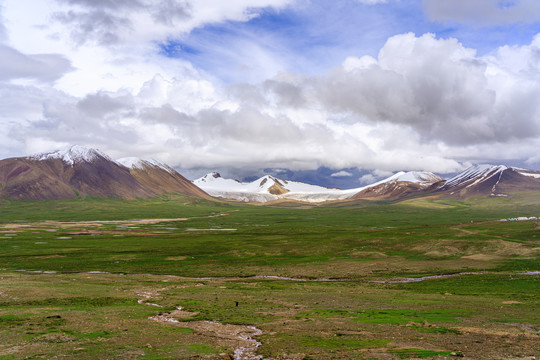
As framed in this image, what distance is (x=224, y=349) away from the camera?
29016mm

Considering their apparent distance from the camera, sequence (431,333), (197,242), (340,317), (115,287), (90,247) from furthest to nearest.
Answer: (197,242)
(90,247)
(115,287)
(340,317)
(431,333)

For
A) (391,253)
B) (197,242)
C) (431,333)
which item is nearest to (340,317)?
(431,333)

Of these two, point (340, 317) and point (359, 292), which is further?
point (359, 292)

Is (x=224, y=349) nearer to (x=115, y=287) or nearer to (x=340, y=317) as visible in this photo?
(x=340, y=317)

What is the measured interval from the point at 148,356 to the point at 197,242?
105 m

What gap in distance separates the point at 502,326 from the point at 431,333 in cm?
742

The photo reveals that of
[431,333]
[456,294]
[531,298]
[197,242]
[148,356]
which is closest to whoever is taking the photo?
[148,356]

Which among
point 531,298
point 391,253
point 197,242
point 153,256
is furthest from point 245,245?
point 531,298

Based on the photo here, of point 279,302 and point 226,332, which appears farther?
point 279,302

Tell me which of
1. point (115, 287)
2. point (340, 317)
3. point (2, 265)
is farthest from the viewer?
point (2, 265)

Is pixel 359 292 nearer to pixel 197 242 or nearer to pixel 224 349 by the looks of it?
pixel 224 349

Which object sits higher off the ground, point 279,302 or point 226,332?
point 226,332

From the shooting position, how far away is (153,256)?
102m

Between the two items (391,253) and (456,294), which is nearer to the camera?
(456,294)
